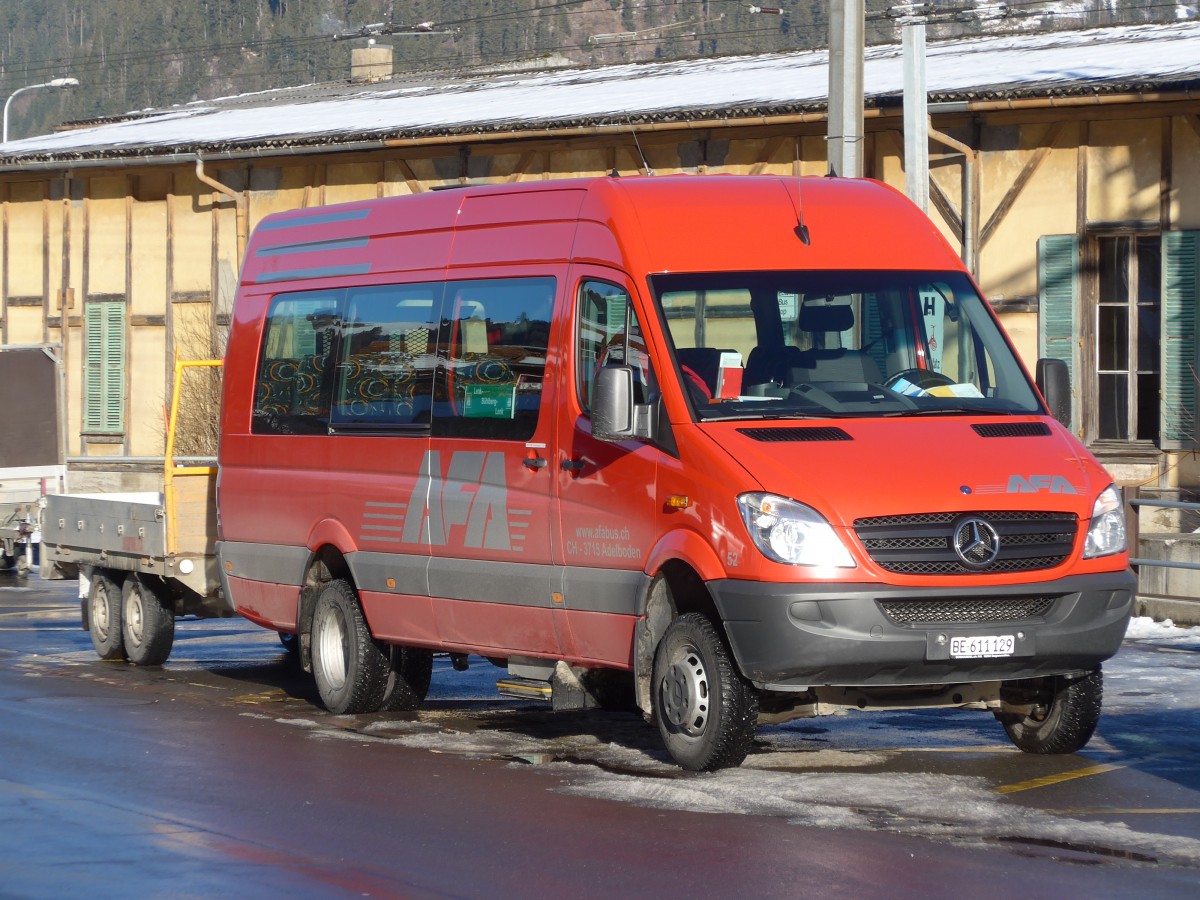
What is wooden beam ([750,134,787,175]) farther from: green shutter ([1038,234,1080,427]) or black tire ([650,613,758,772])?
black tire ([650,613,758,772])

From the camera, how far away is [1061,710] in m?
10.6

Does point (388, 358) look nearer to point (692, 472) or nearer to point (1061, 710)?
point (692, 472)

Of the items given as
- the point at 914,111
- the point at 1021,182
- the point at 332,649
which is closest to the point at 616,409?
the point at 332,649

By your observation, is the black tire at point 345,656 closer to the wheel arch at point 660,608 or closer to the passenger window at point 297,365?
the passenger window at point 297,365

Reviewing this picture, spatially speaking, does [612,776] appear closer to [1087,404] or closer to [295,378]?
[295,378]

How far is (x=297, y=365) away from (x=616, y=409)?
A: 395cm

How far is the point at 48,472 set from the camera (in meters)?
25.4

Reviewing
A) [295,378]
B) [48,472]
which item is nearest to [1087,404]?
[48,472]

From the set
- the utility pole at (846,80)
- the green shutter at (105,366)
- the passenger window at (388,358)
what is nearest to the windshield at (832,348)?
the passenger window at (388,358)

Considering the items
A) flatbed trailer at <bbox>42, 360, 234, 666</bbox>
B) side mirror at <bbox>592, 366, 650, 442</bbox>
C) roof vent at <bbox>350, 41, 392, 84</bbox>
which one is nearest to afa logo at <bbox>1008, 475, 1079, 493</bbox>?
side mirror at <bbox>592, 366, 650, 442</bbox>

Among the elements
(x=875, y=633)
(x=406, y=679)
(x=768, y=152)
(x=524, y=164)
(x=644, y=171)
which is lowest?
(x=406, y=679)

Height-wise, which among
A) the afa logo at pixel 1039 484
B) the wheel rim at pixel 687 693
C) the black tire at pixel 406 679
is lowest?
the black tire at pixel 406 679

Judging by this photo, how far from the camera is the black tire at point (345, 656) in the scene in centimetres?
1274

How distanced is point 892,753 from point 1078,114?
16.1m
